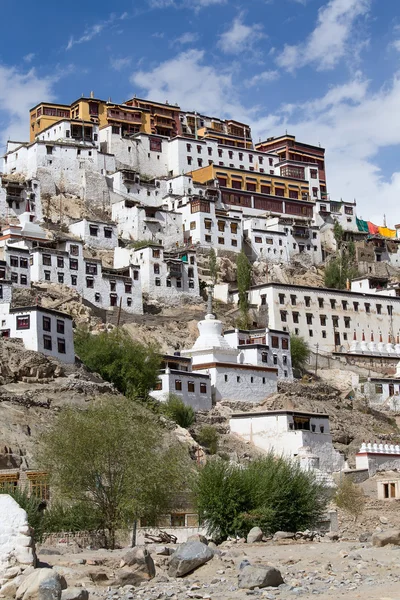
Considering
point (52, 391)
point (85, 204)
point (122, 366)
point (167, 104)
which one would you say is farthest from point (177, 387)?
point (167, 104)

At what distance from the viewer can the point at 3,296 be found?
63.7 metres

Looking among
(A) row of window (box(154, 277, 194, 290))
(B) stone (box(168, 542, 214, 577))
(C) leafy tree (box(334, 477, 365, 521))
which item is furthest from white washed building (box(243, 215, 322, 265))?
(B) stone (box(168, 542, 214, 577))

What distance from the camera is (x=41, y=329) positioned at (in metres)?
58.0

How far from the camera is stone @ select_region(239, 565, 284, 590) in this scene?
23422mm

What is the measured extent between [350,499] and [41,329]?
19.9 meters

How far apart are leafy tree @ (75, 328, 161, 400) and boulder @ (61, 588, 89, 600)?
1414 inches

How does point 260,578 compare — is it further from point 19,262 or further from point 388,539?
point 19,262

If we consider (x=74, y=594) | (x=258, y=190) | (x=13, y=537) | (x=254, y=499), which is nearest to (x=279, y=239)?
(x=258, y=190)

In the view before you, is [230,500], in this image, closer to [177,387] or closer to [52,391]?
[52,391]

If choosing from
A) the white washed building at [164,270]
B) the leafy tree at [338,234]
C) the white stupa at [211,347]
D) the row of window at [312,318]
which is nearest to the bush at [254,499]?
the white stupa at [211,347]

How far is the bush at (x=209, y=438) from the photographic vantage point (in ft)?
180

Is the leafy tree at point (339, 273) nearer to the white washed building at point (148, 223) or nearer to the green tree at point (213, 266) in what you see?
the green tree at point (213, 266)

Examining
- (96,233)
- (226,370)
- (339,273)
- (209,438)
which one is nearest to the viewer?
(209,438)

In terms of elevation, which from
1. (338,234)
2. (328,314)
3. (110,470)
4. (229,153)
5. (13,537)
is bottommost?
(13,537)
